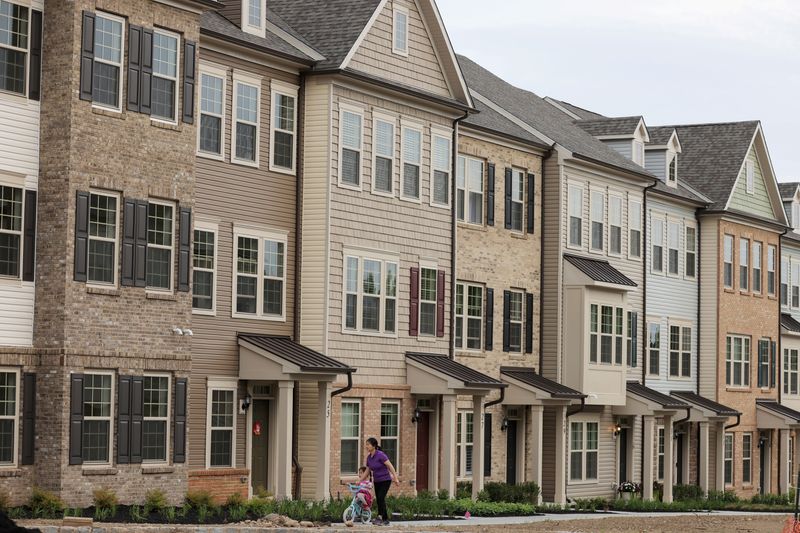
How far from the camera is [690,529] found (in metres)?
35.5

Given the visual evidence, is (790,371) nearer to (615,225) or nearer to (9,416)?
(615,225)

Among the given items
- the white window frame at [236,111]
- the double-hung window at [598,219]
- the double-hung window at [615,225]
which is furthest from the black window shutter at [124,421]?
the double-hung window at [615,225]

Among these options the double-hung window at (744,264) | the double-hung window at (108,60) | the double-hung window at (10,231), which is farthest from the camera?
the double-hung window at (744,264)

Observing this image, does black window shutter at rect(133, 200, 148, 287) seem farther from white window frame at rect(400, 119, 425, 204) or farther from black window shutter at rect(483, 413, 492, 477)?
black window shutter at rect(483, 413, 492, 477)

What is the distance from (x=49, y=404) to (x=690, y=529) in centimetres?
1618

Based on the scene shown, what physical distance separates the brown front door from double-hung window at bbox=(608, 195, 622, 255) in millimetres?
12328

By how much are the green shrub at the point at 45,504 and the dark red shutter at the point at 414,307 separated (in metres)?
13.6

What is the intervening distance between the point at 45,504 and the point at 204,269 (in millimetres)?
7492

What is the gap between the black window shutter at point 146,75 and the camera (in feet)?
96.0

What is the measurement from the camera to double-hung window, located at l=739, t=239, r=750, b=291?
5791 centimetres

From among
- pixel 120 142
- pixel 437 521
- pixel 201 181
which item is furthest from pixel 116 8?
pixel 437 521

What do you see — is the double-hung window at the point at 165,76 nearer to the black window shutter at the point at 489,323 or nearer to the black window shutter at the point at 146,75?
Answer: the black window shutter at the point at 146,75

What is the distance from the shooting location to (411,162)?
1513 inches

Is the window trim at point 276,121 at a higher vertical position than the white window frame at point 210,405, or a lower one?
higher
